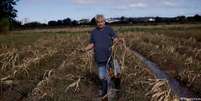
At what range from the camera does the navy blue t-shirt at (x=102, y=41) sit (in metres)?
11.0

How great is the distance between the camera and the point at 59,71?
14.6 metres

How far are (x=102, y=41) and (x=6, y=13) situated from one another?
68.8 meters

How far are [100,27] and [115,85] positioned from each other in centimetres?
171

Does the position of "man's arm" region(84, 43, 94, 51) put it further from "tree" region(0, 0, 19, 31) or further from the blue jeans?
"tree" region(0, 0, 19, 31)

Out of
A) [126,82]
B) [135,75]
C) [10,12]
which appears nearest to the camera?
[126,82]

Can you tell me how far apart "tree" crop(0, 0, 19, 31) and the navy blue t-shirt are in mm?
61672

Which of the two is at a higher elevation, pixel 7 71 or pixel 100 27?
pixel 100 27

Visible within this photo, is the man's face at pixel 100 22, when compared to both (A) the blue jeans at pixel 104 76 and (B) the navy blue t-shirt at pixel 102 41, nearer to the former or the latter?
(B) the navy blue t-shirt at pixel 102 41

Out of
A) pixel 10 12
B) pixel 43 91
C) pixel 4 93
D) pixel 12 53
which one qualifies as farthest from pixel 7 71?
pixel 10 12

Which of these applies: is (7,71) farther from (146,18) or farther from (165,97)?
(146,18)

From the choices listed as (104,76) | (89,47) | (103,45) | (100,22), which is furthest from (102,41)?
(104,76)

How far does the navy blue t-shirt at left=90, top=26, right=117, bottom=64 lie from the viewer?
1104cm

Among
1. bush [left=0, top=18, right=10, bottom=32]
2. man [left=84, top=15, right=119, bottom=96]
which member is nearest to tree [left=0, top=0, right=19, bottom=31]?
bush [left=0, top=18, right=10, bottom=32]

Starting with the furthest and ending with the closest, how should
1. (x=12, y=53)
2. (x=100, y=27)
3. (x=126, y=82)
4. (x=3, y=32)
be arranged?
(x=3, y=32), (x=12, y=53), (x=126, y=82), (x=100, y=27)
